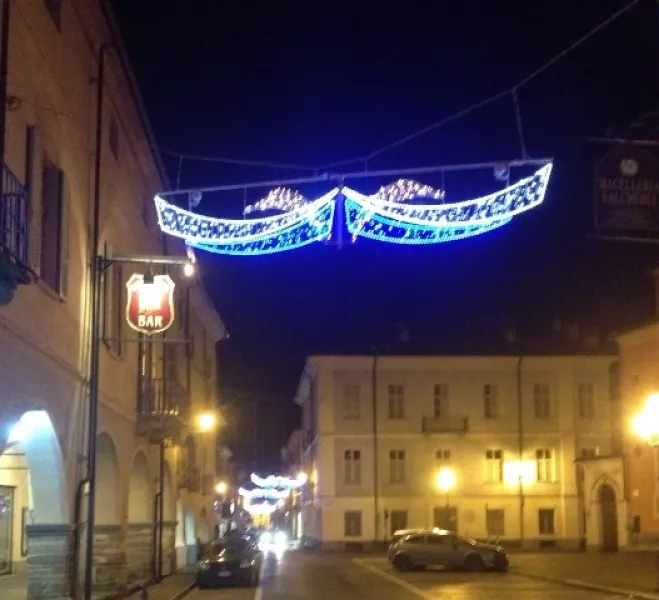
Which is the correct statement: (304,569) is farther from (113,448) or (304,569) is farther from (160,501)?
(113,448)

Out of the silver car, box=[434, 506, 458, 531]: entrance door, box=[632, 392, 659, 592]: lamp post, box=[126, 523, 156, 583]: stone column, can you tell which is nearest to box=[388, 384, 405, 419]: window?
box=[434, 506, 458, 531]: entrance door

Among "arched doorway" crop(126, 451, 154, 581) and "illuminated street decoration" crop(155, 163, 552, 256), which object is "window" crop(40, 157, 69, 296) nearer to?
"illuminated street decoration" crop(155, 163, 552, 256)

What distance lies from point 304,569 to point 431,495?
18464mm

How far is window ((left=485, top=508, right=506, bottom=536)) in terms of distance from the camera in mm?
57938

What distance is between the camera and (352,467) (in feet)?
196

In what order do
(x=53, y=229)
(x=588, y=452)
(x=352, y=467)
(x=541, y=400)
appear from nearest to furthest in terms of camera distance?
(x=53, y=229) → (x=588, y=452) → (x=352, y=467) → (x=541, y=400)

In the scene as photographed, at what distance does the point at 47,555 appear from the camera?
18.7 meters

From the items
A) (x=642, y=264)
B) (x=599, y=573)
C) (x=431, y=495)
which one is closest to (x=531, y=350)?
(x=431, y=495)

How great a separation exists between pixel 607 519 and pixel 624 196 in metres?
41.5

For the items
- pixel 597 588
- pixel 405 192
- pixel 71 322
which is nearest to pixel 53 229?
pixel 71 322

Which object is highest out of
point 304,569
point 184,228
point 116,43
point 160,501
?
point 116,43

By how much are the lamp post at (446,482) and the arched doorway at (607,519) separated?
702 cm

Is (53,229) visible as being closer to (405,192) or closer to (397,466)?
(405,192)

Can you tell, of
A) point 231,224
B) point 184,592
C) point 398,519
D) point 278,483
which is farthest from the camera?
point 278,483
